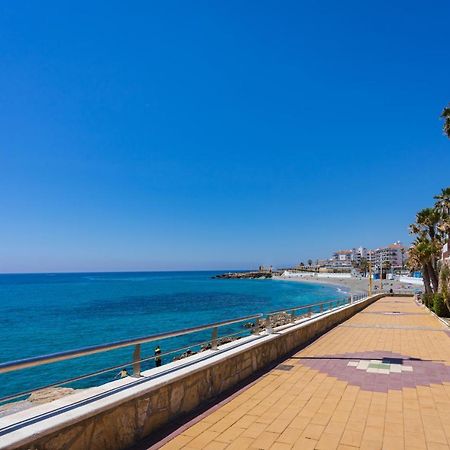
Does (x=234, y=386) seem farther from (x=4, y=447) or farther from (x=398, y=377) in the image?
(x=4, y=447)

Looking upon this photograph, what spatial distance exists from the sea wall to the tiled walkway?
1.17 ft

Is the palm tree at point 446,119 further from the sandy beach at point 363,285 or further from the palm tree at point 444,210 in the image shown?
the sandy beach at point 363,285

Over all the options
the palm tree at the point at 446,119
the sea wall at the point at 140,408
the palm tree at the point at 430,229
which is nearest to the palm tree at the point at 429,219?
the palm tree at the point at 430,229

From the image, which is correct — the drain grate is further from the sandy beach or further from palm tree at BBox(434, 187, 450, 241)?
the sandy beach

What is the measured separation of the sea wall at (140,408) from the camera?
3484mm

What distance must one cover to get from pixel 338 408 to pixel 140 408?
10.4 ft

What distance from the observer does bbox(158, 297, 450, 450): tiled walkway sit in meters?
4.81

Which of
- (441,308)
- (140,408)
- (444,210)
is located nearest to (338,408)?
(140,408)

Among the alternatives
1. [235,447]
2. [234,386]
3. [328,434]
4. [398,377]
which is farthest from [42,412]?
[398,377]

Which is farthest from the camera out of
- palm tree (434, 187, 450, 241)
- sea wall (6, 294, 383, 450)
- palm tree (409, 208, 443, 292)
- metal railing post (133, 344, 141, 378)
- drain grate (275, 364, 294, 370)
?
palm tree (409, 208, 443, 292)

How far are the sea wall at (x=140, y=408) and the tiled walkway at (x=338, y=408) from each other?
357 mm

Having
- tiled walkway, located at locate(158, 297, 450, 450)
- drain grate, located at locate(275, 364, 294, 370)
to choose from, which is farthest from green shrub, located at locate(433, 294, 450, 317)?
drain grate, located at locate(275, 364, 294, 370)

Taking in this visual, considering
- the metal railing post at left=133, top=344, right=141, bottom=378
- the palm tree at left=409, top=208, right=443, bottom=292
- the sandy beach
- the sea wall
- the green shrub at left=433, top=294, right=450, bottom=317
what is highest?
the palm tree at left=409, top=208, right=443, bottom=292

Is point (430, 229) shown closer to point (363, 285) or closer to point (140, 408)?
point (140, 408)
